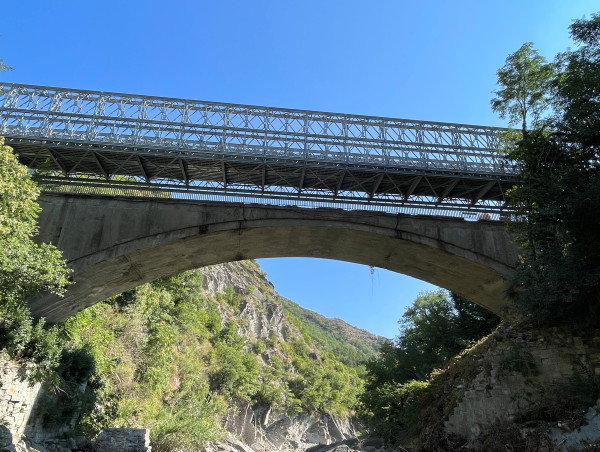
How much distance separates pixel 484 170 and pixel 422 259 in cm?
443

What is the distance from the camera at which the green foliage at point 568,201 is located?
33.6 ft

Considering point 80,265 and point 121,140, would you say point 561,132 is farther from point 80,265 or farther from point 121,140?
point 80,265

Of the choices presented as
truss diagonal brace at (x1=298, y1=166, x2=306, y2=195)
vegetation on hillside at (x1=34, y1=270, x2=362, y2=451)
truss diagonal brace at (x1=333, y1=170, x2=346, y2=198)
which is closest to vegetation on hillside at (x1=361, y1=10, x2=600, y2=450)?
truss diagonal brace at (x1=333, y1=170, x2=346, y2=198)

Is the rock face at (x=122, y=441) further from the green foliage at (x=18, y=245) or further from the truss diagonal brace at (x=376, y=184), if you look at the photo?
the truss diagonal brace at (x=376, y=184)

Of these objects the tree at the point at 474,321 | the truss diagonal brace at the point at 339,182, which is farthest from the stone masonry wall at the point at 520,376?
the tree at the point at 474,321

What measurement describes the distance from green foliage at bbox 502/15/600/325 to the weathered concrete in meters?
3.60

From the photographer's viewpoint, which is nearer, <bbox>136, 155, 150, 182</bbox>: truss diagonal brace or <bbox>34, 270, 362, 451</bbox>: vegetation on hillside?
<bbox>136, 155, 150, 182</bbox>: truss diagonal brace

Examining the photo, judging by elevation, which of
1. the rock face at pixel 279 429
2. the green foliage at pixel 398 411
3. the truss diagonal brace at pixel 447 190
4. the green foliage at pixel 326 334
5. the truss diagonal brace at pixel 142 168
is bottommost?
the rock face at pixel 279 429

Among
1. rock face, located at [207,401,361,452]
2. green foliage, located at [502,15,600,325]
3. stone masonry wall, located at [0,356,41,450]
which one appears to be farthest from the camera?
rock face, located at [207,401,361,452]

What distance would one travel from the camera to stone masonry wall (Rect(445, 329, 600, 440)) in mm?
10680

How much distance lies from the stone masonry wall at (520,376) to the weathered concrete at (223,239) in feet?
15.7

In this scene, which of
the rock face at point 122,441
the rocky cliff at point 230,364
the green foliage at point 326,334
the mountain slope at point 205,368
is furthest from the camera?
the green foliage at point 326,334

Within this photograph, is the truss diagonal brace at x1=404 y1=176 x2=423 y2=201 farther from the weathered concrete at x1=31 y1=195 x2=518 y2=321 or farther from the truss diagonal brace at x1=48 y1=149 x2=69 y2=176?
the truss diagonal brace at x1=48 y1=149 x2=69 y2=176

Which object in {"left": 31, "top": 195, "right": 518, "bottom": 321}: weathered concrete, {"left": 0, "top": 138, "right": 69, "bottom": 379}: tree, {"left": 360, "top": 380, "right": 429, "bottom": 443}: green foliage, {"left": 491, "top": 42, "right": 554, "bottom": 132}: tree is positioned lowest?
{"left": 360, "top": 380, "right": 429, "bottom": 443}: green foliage
